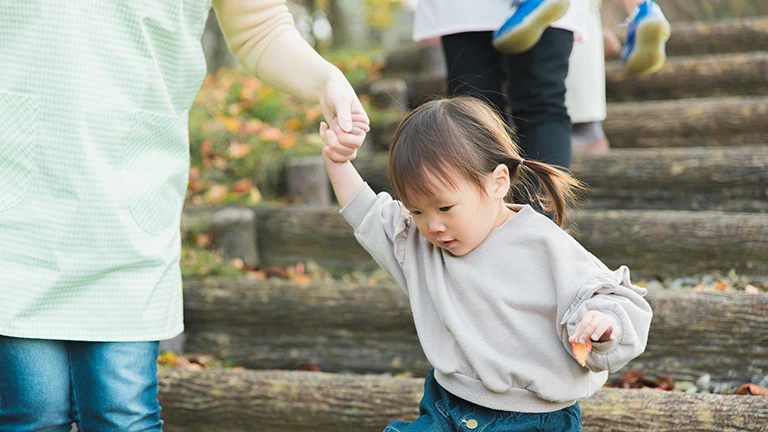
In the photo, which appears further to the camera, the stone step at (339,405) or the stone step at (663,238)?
the stone step at (663,238)

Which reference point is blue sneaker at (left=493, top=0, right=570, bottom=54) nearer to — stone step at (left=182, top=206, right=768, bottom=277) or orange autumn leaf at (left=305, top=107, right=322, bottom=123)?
stone step at (left=182, top=206, right=768, bottom=277)

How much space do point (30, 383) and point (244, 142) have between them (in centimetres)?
237

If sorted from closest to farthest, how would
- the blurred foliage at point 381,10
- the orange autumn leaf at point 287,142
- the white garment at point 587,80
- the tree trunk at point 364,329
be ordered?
1. the tree trunk at point 364,329
2. the white garment at point 587,80
3. the orange autumn leaf at point 287,142
4. the blurred foliage at point 381,10

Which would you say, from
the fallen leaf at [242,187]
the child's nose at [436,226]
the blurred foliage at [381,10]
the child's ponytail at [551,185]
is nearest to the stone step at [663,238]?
the fallen leaf at [242,187]

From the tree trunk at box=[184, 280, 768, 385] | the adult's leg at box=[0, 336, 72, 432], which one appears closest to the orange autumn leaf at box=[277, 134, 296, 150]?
the tree trunk at box=[184, 280, 768, 385]

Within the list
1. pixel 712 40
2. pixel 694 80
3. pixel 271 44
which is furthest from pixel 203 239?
pixel 712 40

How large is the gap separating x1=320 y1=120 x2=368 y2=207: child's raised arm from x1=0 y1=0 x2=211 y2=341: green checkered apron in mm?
331

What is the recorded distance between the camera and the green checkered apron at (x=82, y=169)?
147 cm

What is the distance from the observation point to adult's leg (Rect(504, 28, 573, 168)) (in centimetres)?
228

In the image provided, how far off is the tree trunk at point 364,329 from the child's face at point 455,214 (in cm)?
95

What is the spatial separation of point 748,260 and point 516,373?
1.49 metres

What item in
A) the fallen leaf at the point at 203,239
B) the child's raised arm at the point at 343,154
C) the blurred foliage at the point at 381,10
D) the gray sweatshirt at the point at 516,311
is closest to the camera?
the gray sweatshirt at the point at 516,311

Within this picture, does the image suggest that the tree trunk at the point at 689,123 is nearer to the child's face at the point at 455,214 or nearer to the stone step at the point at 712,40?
the stone step at the point at 712,40

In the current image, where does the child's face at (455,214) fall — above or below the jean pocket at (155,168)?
below
